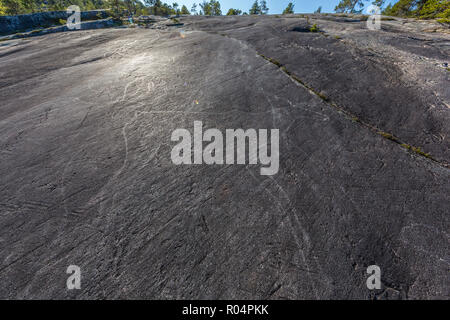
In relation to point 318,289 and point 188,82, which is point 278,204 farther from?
point 188,82

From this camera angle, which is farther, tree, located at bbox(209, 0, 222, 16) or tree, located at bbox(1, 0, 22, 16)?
tree, located at bbox(209, 0, 222, 16)

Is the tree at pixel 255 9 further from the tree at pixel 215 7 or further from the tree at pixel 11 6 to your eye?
the tree at pixel 11 6

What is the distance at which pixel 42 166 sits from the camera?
340cm

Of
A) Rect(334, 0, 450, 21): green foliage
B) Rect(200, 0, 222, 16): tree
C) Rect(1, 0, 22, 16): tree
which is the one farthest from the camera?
Rect(200, 0, 222, 16): tree

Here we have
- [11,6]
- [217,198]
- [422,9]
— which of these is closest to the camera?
[217,198]

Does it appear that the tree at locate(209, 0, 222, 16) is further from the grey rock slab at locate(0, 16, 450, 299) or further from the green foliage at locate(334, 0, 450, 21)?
the grey rock slab at locate(0, 16, 450, 299)

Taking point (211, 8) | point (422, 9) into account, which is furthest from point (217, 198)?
point (211, 8)

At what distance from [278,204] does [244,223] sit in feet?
2.26

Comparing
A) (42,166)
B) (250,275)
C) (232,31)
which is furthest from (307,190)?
(232,31)

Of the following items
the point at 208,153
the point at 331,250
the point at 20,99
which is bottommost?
the point at 331,250

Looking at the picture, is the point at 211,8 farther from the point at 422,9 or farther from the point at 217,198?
the point at 217,198

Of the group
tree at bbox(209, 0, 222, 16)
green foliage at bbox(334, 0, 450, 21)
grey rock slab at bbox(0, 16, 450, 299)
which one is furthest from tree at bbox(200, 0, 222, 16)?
grey rock slab at bbox(0, 16, 450, 299)

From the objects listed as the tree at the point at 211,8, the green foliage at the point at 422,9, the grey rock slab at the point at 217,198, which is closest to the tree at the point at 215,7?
the tree at the point at 211,8

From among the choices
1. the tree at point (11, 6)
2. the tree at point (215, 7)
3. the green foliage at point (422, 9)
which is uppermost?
the tree at point (215, 7)
